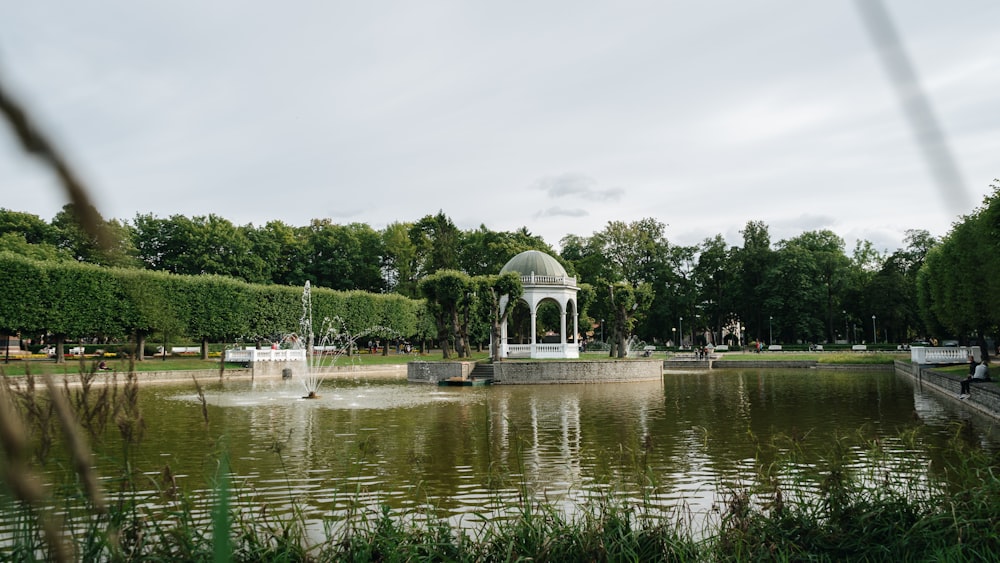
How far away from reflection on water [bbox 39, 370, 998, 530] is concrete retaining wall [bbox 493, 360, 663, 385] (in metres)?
4.66

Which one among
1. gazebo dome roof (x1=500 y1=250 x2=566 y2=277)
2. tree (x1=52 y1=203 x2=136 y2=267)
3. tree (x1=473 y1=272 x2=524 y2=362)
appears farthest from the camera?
gazebo dome roof (x1=500 y1=250 x2=566 y2=277)

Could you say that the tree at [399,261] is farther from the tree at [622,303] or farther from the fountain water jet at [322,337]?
the tree at [622,303]

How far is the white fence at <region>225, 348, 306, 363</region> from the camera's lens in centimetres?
3966

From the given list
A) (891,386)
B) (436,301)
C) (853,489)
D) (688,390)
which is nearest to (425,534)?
(853,489)

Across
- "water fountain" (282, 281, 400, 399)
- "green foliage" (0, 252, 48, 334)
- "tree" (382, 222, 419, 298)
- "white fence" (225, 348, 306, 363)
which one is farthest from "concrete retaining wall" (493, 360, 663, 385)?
"tree" (382, 222, 419, 298)

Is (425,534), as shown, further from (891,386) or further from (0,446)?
(891,386)

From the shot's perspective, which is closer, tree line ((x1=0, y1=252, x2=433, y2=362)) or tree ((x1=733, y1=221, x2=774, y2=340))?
tree line ((x1=0, y1=252, x2=433, y2=362))

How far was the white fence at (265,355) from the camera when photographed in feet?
130

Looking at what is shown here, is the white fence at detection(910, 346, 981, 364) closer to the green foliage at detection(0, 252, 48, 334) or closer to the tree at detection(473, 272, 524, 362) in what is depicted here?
the tree at detection(473, 272, 524, 362)

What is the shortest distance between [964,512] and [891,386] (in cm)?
2568

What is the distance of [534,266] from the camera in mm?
43625

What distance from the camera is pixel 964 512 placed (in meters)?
5.92

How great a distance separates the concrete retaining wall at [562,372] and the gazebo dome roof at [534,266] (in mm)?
10442

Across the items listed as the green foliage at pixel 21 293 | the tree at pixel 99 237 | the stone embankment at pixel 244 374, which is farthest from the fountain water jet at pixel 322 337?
the tree at pixel 99 237
